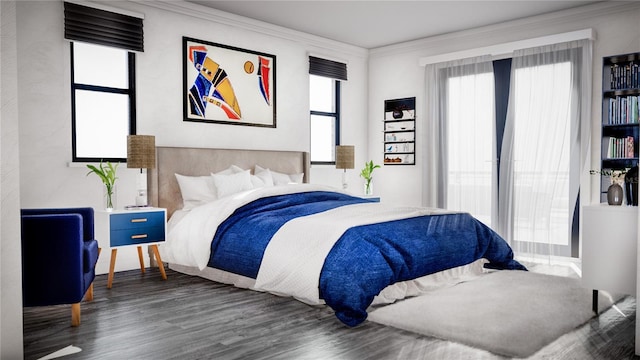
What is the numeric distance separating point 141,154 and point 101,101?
75cm

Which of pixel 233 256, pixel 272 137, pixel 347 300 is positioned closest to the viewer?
pixel 347 300

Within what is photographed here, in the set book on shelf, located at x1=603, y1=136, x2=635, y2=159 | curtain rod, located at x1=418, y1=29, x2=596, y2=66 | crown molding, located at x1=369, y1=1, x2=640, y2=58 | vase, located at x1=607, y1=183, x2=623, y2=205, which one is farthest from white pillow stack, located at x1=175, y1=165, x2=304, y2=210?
book on shelf, located at x1=603, y1=136, x2=635, y2=159

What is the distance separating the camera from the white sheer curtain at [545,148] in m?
5.24

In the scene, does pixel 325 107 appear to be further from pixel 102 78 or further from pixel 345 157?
pixel 102 78

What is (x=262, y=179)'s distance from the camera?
531cm

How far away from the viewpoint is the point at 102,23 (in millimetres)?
4457

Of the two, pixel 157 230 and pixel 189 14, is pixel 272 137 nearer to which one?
pixel 189 14

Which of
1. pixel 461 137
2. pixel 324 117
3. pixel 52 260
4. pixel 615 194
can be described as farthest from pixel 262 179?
pixel 615 194

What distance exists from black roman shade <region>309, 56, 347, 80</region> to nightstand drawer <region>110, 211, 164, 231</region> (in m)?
2.93

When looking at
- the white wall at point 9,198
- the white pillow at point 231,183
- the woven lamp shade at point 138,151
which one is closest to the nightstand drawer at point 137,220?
the woven lamp shade at point 138,151

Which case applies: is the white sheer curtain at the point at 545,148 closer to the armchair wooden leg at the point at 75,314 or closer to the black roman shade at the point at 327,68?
the black roman shade at the point at 327,68

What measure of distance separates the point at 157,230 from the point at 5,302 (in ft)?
6.38

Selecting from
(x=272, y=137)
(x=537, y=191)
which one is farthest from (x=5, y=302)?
(x=537, y=191)

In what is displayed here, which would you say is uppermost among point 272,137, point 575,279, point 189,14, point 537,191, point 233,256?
point 189,14
